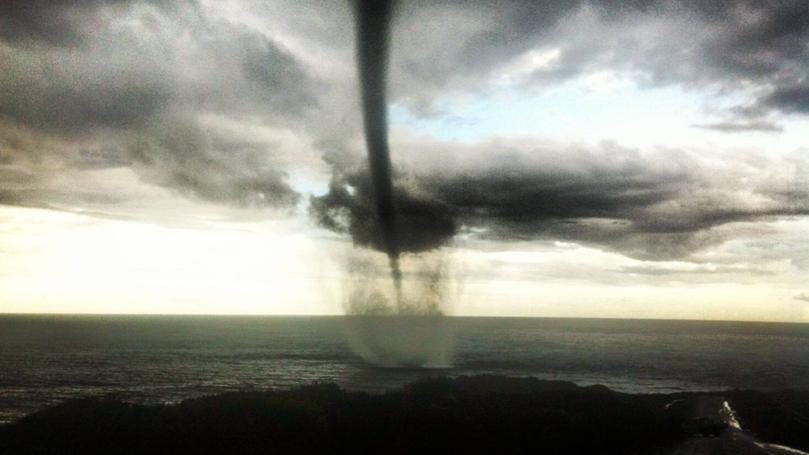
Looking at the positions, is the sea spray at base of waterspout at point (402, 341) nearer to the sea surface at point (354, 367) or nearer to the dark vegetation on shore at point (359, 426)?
the sea surface at point (354, 367)

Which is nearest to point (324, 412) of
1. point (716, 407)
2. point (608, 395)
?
point (608, 395)

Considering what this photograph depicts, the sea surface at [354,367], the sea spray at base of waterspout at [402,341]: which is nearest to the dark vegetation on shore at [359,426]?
the sea surface at [354,367]

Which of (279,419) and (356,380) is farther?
(356,380)

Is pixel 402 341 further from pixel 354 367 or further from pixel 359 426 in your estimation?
pixel 359 426

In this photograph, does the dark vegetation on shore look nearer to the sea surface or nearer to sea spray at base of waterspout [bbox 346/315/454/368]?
the sea surface

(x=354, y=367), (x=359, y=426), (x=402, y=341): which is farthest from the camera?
(x=402, y=341)

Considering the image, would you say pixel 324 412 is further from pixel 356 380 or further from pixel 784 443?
pixel 356 380

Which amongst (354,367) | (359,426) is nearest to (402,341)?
(354,367)

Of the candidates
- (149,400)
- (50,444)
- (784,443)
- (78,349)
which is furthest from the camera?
(78,349)
